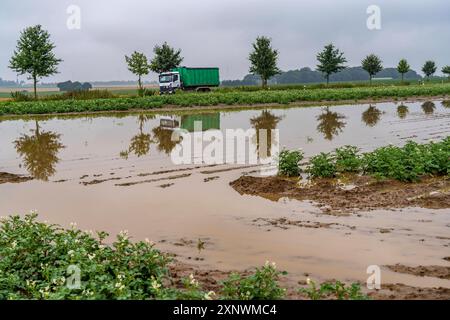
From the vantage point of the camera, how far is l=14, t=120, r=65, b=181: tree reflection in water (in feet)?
56.2

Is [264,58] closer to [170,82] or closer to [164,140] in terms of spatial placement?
[170,82]

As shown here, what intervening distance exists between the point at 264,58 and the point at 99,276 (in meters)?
65.7

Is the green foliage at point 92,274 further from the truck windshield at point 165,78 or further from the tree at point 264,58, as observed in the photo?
the tree at point 264,58

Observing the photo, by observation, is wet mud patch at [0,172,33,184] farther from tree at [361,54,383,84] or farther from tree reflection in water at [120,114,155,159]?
tree at [361,54,383,84]

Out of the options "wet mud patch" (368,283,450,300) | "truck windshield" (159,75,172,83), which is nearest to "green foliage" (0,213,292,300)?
"wet mud patch" (368,283,450,300)

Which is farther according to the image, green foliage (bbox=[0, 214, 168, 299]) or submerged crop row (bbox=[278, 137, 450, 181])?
submerged crop row (bbox=[278, 137, 450, 181])

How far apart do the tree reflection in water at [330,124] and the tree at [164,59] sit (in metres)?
38.0

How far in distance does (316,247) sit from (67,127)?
24172 mm

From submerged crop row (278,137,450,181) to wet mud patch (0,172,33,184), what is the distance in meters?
7.74

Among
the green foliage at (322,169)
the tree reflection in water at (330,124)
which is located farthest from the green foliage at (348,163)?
the tree reflection in water at (330,124)

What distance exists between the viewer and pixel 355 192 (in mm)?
12453

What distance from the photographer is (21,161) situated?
62.5ft

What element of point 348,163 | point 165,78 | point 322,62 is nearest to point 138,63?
point 165,78
